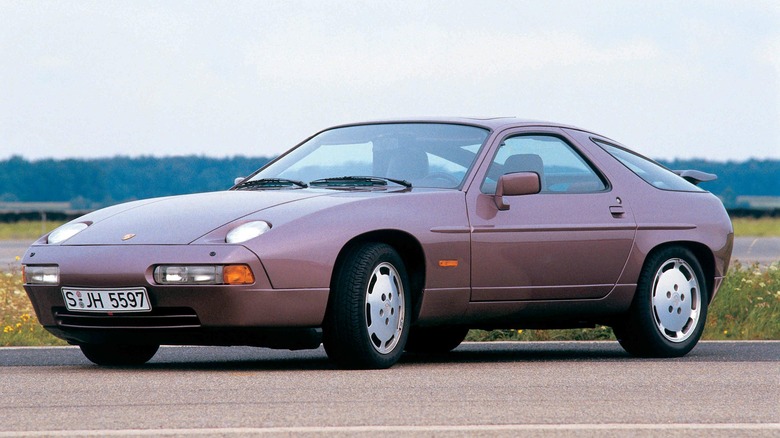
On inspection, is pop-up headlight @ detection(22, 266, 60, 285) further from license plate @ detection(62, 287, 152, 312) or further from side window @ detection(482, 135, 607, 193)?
side window @ detection(482, 135, 607, 193)

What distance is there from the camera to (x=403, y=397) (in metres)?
6.46

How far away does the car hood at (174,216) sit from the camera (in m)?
7.56

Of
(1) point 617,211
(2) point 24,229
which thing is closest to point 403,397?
(1) point 617,211

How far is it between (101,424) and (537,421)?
1747 millimetres

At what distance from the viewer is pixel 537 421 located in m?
5.67

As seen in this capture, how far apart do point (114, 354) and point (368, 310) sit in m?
1.77

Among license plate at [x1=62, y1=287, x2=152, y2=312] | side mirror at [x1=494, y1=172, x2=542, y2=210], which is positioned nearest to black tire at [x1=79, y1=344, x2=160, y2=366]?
license plate at [x1=62, y1=287, x2=152, y2=312]

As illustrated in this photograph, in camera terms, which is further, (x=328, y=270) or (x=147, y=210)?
(x=147, y=210)

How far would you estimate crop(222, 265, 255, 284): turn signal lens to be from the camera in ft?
23.9

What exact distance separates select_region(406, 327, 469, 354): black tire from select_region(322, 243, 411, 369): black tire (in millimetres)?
1655

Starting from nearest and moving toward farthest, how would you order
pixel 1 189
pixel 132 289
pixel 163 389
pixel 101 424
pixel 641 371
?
1. pixel 101 424
2. pixel 163 389
3. pixel 132 289
4. pixel 641 371
5. pixel 1 189

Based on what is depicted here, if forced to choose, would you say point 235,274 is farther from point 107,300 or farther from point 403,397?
point 403,397

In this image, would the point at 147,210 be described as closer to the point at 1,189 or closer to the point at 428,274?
the point at 428,274

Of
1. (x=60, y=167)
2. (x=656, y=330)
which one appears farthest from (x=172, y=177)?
(x=656, y=330)
